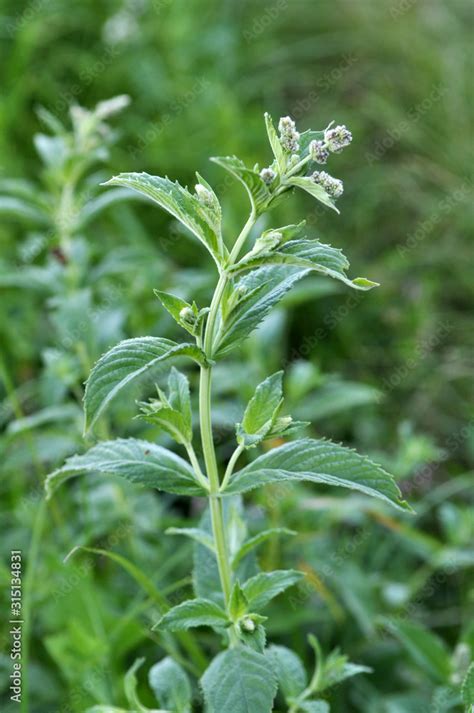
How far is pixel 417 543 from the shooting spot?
2453mm

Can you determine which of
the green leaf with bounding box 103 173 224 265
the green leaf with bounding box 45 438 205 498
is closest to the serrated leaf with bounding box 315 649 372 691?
the green leaf with bounding box 45 438 205 498

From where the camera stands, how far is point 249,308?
1237 mm

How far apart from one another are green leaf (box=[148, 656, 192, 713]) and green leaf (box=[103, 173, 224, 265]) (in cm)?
75

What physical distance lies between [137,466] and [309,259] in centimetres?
41

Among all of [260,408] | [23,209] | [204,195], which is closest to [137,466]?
[260,408]

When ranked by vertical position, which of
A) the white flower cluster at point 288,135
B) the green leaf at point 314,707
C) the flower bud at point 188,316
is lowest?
the green leaf at point 314,707

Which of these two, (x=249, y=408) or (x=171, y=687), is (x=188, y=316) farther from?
(x=171, y=687)

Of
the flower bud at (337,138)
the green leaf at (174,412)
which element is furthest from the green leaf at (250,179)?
the green leaf at (174,412)

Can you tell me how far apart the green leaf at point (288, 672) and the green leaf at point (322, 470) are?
15.5 inches

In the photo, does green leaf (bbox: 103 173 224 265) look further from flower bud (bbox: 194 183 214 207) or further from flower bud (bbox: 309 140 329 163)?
flower bud (bbox: 309 140 329 163)

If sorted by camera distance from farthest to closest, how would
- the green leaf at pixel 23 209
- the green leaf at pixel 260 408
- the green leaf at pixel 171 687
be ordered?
the green leaf at pixel 23 209 → the green leaf at pixel 171 687 → the green leaf at pixel 260 408

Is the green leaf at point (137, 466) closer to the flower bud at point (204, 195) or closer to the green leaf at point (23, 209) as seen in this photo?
the flower bud at point (204, 195)

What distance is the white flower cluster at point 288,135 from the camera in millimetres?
1131

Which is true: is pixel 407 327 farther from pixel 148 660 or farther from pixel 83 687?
pixel 83 687
